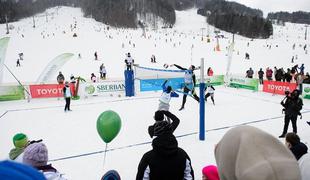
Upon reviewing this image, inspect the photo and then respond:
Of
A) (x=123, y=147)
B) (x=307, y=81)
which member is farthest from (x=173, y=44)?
(x=123, y=147)

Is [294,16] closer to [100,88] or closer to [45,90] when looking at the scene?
[100,88]

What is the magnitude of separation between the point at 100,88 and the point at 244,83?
10150 mm

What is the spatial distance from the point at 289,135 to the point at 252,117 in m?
6.28

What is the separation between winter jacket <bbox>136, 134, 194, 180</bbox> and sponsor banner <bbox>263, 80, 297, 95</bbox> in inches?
540

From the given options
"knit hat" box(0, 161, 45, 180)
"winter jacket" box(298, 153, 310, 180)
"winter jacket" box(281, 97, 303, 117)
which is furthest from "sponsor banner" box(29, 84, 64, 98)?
"knit hat" box(0, 161, 45, 180)

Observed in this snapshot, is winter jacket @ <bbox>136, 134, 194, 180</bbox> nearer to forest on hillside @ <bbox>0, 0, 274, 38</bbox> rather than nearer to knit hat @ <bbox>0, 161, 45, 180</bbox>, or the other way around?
Answer: knit hat @ <bbox>0, 161, 45, 180</bbox>

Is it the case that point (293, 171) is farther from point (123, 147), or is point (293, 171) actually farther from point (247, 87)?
point (247, 87)

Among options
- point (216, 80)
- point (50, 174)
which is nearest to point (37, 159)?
point (50, 174)

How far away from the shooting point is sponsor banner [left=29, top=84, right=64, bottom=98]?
47.9 feet

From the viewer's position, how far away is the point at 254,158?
1.24 m

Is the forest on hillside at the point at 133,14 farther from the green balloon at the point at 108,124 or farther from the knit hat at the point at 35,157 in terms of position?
the knit hat at the point at 35,157

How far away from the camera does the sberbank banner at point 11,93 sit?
1421 cm

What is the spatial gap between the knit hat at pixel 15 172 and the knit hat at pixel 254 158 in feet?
3.08

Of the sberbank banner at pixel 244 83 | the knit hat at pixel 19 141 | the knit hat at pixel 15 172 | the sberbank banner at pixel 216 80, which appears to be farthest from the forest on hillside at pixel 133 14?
the knit hat at pixel 15 172
